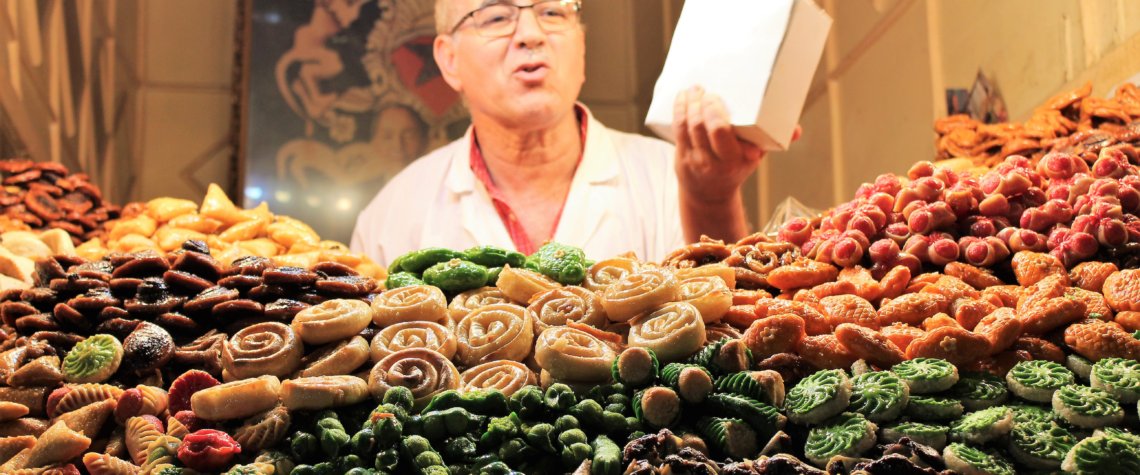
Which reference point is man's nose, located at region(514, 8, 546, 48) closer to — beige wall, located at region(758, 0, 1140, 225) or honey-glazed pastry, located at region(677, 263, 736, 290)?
beige wall, located at region(758, 0, 1140, 225)

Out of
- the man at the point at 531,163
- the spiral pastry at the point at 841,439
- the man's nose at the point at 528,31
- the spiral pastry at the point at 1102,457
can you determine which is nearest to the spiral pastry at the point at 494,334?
the spiral pastry at the point at 841,439

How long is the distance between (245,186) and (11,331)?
9.83ft

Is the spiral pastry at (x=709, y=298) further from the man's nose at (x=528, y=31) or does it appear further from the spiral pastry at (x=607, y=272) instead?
the man's nose at (x=528, y=31)

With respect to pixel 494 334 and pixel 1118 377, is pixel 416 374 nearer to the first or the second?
pixel 494 334

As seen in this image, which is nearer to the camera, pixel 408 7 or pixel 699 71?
pixel 699 71

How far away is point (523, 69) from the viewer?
8.94 ft

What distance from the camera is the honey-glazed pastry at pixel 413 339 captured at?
1.23 metres

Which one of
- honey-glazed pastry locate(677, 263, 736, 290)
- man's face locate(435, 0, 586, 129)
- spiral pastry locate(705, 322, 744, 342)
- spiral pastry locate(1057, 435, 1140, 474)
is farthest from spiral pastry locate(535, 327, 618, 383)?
man's face locate(435, 0, 586, 129)

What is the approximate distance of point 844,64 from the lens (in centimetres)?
376

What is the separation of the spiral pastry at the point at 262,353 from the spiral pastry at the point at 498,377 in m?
0.19

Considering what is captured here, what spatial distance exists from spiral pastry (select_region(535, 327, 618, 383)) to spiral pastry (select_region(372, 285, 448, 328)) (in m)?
0.17

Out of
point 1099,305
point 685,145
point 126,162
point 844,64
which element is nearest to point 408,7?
point 126,162

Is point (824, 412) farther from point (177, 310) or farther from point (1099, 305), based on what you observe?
point (177, 310)

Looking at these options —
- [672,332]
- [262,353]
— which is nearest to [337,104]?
[262,353]
